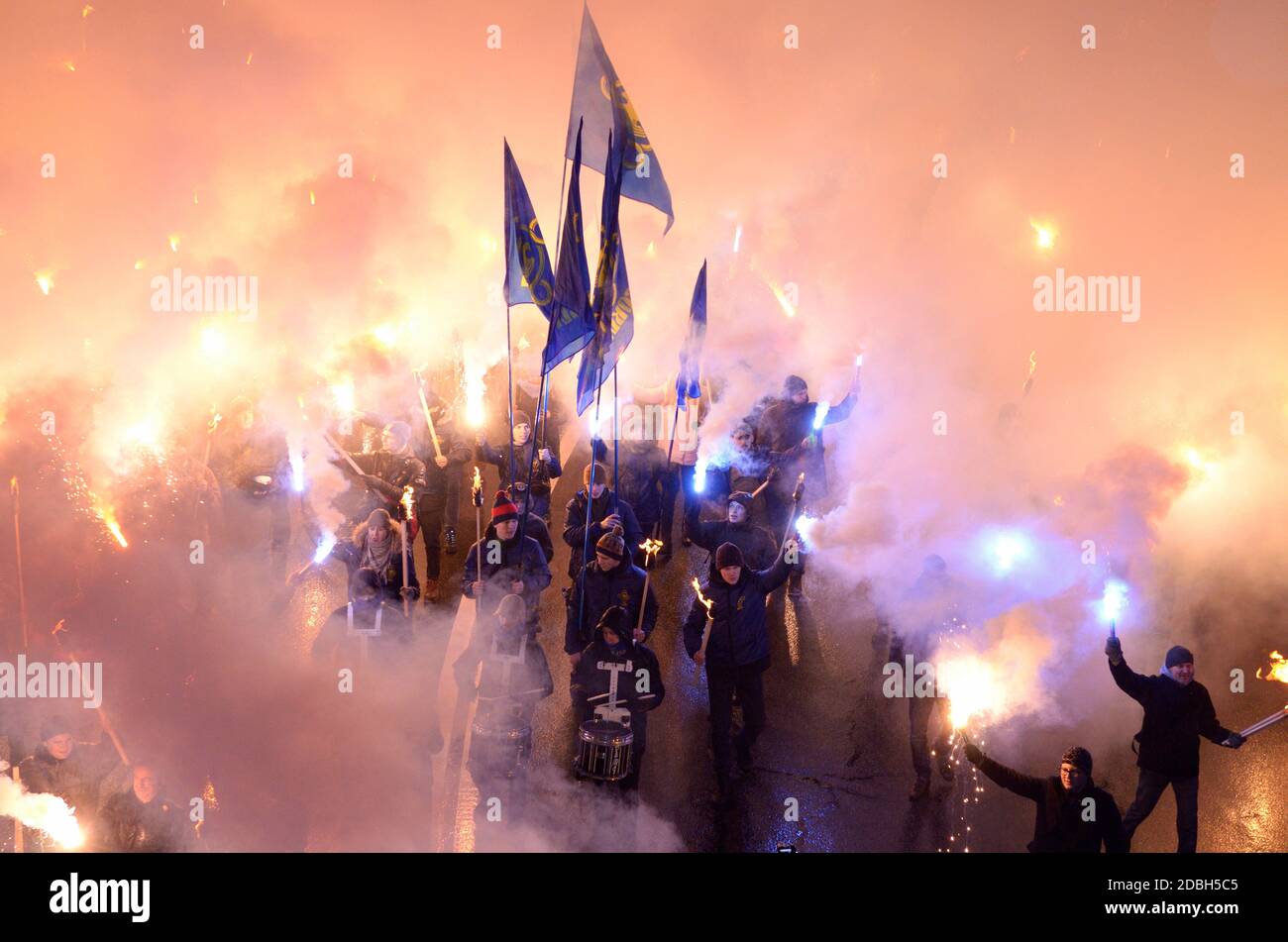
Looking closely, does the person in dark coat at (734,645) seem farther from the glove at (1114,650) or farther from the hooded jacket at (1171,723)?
the hooded jacket at (1171,723)

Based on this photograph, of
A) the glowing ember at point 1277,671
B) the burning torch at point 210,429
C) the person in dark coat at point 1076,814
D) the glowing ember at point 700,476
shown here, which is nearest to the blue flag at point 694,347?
the glowing ember at point 700,476

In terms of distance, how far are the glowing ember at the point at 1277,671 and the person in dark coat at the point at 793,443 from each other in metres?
4.18

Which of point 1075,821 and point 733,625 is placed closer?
point 1075,821

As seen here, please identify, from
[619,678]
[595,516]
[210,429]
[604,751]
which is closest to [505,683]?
[619,678]

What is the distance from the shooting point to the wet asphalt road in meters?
5.80

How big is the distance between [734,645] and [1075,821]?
2.31 meters

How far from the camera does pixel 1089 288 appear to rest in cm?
1236

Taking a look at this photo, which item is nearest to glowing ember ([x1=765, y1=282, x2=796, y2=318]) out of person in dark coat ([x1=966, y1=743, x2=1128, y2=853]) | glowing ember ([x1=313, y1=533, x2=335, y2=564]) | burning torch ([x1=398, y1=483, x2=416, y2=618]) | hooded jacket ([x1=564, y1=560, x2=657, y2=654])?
burning torch ([x1=398, y1=483, x2=416, y2=618])

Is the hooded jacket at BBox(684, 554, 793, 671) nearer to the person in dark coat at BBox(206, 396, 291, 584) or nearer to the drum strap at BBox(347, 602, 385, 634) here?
the drum strap at BBox(347, 602, 385, 634)

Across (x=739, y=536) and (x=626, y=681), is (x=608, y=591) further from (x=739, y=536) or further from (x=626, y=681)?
(x=739, y=536)

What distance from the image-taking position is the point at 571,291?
6.64 metres

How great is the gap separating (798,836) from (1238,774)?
11.5 ft
